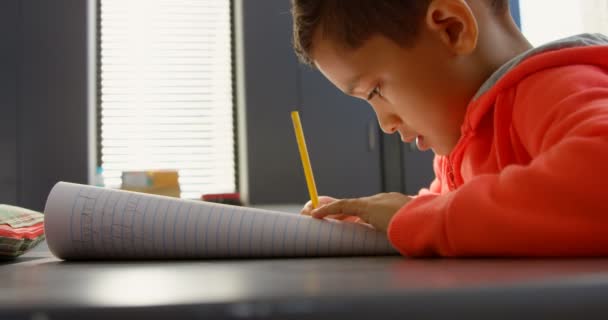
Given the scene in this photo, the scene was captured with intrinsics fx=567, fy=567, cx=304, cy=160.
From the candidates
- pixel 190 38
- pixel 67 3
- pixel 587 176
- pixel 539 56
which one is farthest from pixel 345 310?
pixel 190 38

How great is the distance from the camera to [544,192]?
375 millimetres

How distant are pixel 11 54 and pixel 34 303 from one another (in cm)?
187

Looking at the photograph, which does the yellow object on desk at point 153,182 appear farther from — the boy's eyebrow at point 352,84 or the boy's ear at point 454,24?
the boy's ear at point 454,24

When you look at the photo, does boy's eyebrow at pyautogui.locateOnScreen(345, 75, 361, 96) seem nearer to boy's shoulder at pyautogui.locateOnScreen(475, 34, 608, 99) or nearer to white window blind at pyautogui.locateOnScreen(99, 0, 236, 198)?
boy's shoulder at pyautogui.locateOnScreen(475, 34, 608, 99)

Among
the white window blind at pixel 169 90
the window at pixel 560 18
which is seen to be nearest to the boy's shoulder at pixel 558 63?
the window at pixel 560 18

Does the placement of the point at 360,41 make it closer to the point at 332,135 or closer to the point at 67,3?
the point at 332,135

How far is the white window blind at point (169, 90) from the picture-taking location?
212 centimetres

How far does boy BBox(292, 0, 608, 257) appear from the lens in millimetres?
372

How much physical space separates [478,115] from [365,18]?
0.17 metres

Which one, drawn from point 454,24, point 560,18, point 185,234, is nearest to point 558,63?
point 454,24

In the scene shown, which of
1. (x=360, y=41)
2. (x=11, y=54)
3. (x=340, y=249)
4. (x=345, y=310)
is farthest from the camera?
(x=11, y=54)

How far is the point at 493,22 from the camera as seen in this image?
2.27 ft

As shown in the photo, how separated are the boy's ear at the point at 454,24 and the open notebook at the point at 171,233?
10.3 inches

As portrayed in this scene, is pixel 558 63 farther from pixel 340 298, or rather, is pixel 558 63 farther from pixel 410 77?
pixel 340 298
